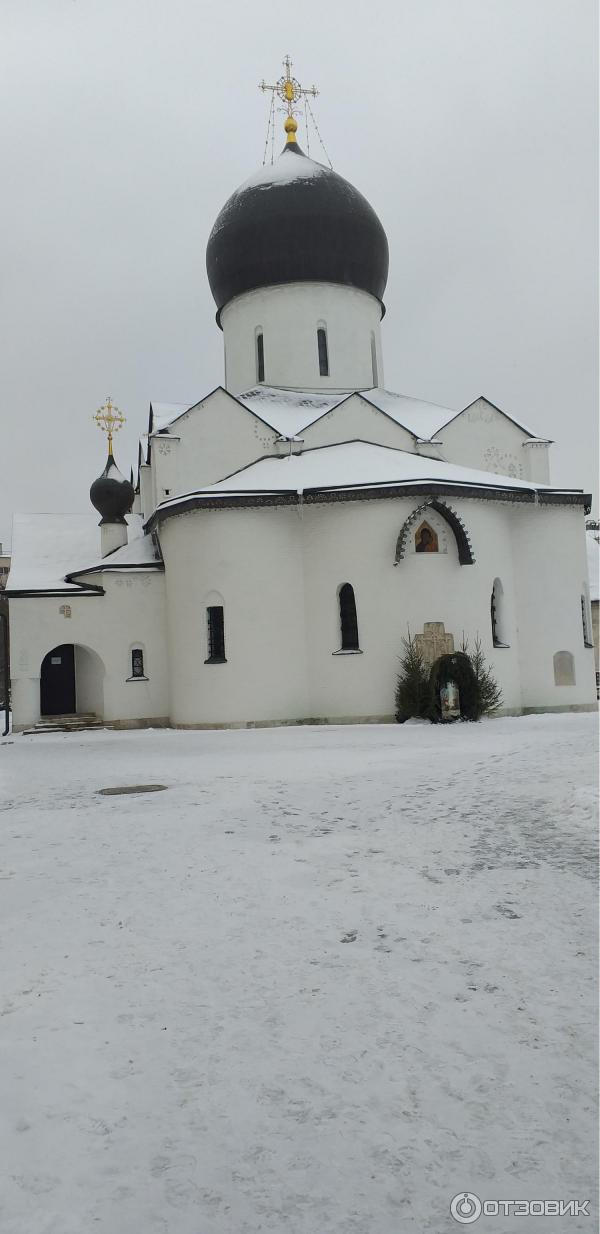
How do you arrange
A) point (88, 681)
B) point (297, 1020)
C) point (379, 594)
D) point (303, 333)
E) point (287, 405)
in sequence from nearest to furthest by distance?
point (297, 1020)
point (379, 594)
point (88, 681)
point (287, 405)
point (303, 333)

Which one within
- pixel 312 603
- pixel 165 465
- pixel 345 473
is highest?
pixel 165 465

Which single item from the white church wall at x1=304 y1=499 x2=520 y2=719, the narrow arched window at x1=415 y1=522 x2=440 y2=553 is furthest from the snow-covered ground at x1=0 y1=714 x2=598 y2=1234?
the narrow arched window at x1=415 y1=522 x2=440 y2=553

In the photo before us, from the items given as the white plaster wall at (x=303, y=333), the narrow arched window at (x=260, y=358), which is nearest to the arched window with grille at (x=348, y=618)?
the white plaster wall at (x=303, y=333)

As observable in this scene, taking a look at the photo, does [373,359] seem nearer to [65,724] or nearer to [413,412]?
[413,412]

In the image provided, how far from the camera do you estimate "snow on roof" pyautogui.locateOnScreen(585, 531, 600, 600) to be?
32.2m

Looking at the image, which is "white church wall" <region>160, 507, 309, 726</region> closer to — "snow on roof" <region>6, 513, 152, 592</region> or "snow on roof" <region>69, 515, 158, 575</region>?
"snow on roof" <region>69, 515, 158, 575</region>

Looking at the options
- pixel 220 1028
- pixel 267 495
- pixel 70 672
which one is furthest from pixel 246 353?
pixel 220 1028

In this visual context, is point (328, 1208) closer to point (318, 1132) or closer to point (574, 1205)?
point (318, 1132)

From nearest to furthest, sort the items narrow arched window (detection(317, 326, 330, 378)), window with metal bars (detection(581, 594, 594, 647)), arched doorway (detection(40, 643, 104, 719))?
window with metal bars (detection(581, 594, 594, 647)) < arched doorway (detection(40, 643, 104, 719)) < narrow arched window (detection(317, 326, 330, 378))

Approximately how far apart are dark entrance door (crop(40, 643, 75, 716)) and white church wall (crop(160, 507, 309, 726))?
4.47 meters

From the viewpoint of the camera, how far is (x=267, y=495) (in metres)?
17.8

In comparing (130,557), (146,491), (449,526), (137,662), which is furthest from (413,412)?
(137,662)

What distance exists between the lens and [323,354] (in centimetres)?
2300

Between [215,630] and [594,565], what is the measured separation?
22.1 meters
